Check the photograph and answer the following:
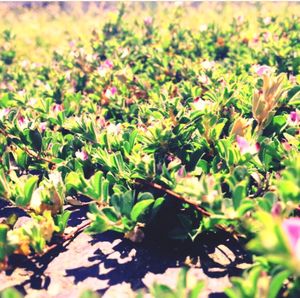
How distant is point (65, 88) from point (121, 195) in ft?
5.73

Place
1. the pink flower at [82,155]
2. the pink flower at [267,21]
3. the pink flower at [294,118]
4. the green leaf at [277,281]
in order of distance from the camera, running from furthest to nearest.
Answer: the pink flower at [267,21]
the pink flower at [82,155]
the pink flower at [294,118]
the green leaf at [277,281]

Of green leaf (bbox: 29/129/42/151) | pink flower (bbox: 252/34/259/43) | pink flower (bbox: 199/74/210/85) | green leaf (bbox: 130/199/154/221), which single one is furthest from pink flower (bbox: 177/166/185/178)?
pink flower (bbox: 252/34/259/43)

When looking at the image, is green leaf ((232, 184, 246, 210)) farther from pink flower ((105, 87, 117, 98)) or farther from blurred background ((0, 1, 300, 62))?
blurred background ((0, 1, 300, 62))

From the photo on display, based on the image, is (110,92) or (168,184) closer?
(168,184)

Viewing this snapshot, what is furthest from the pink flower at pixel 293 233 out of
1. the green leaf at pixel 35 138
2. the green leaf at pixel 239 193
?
the green leaf at pixel 35 138

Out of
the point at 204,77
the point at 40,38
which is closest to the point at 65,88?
the point at 204,77

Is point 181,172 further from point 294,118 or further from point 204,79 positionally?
point 204,79

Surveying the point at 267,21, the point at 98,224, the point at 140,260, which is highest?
the point at 267,21

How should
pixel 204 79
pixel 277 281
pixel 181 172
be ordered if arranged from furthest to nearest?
pixel 204 79 < pixel 181 172 < pixel 277 281

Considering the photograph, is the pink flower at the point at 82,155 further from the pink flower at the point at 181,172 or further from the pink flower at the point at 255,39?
the pink flower at the point at 255,39

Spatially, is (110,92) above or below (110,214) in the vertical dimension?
above

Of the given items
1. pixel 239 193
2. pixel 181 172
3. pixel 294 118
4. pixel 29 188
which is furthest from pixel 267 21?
pixel 29 188

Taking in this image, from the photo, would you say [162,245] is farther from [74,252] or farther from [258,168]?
[258,168]

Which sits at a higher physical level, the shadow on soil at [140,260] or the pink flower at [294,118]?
the pink flower at [294,118]
